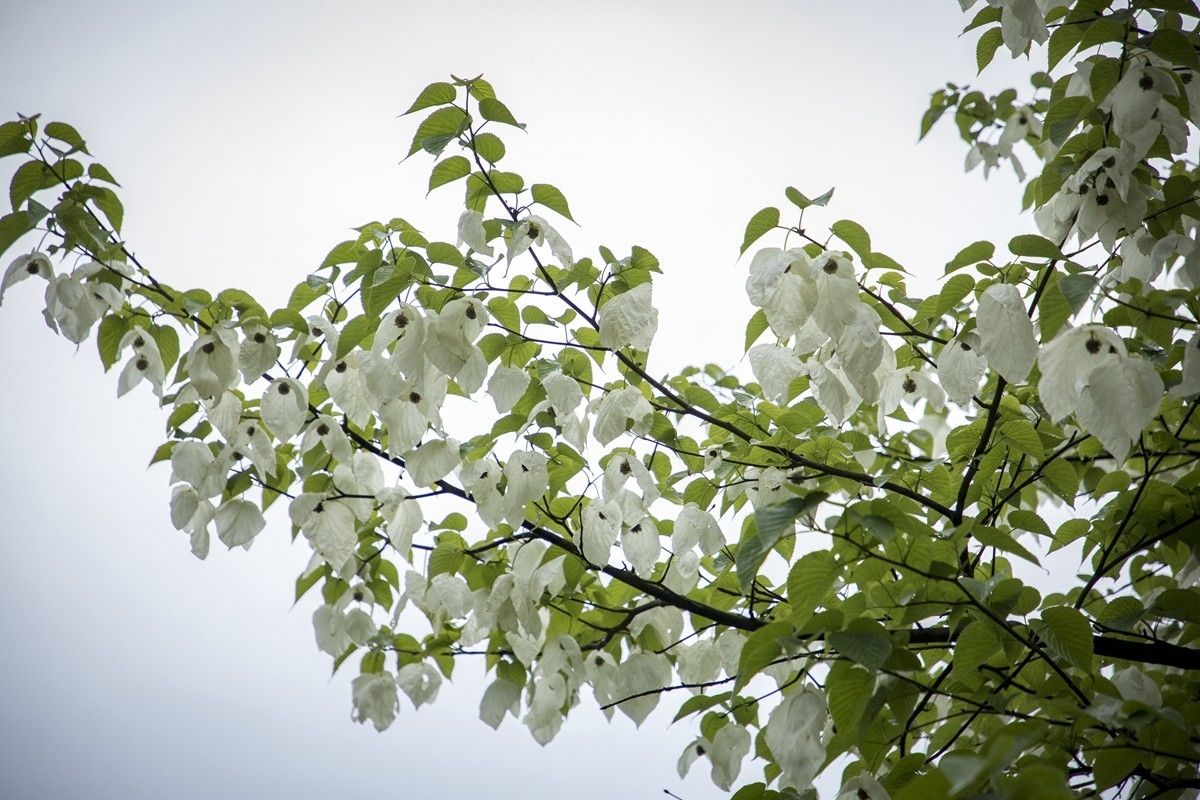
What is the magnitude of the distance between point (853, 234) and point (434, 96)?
501 millimetres

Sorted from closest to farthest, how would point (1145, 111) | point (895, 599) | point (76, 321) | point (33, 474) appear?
1. point (1145, 111)
2. point (895, 599)
3. point (76, 321)
4. point (33, 474)

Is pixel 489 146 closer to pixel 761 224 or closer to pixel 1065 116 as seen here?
pixel 761 224

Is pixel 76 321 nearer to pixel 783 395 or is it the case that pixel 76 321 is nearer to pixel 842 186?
pixel 783 395

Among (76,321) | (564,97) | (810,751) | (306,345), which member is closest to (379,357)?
(306,345)

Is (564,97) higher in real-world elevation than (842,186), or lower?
higher

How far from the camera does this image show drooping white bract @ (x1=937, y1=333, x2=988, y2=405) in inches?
42.1

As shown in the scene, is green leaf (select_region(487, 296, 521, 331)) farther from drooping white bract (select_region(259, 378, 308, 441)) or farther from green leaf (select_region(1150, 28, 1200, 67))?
green leaf (select_region(1150, 28, 1200, 67))

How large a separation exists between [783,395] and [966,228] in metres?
2.12

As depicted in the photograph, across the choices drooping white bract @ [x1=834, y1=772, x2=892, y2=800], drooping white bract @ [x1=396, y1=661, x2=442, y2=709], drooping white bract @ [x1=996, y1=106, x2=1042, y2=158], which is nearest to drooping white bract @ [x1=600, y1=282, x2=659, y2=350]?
drooping white bract @ [x1=834, y1=772, x2=892, y2=800]

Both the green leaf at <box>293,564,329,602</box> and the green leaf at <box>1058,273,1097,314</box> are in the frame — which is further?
the green leaf at <box>293,564,329,602</box>

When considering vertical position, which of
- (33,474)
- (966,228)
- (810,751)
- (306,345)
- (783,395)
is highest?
(966,228)

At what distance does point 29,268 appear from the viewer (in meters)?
1.22

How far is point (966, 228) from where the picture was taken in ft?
9.60

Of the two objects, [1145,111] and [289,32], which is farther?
[289,32]
